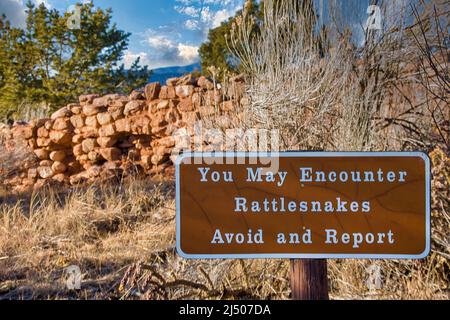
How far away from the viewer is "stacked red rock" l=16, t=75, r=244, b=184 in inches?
300

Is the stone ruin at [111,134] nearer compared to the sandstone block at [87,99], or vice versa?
the stone ruin at [111,134]

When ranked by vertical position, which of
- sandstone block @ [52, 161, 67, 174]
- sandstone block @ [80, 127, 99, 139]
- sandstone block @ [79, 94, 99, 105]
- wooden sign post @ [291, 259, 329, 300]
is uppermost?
sandstone block @ [79, 94, 99, 105]

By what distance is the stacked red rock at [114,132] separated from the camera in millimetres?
7625

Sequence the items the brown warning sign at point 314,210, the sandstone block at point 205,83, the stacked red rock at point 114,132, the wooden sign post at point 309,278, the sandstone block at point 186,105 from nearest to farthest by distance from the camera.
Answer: the brown warning sign at point 314,210 → the wooden sign post at point 309,278 → the sandstone block at point 205,83 → the sandstone block at point 186,105 → the stacked red rock at point 114,132

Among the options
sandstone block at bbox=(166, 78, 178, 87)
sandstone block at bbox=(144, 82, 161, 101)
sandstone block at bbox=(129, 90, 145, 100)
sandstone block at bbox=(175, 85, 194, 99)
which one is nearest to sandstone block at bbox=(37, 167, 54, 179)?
sandstone block at bbox=(129, 90, 145, 100)

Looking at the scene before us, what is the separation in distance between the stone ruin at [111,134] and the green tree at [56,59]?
8.62 ft

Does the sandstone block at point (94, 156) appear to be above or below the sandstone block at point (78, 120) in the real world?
below

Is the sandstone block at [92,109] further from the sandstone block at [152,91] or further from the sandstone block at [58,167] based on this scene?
the sandstone block at [58,167]

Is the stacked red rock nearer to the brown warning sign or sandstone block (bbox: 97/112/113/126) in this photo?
sandstone block (bbox: 97/112/113/126)

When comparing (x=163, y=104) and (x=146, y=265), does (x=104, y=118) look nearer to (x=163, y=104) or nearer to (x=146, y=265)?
(x=163, y=104)

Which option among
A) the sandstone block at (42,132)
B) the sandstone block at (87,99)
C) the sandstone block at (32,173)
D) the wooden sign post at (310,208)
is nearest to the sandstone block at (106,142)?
the sandstone block at (87,99)

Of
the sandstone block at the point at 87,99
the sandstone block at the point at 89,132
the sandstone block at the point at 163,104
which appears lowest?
the sandstone block at the point at 89,132

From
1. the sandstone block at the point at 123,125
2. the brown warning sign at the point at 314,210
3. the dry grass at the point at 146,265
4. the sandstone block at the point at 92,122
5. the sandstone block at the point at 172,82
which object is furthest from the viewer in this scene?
the sandstone block at the point at 92,122

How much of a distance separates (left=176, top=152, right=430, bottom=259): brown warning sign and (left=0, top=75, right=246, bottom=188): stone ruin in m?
5.30
